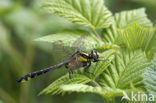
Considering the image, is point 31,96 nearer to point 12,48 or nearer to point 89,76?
point 12,48

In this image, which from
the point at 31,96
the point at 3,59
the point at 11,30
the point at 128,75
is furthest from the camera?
the point at 11,30

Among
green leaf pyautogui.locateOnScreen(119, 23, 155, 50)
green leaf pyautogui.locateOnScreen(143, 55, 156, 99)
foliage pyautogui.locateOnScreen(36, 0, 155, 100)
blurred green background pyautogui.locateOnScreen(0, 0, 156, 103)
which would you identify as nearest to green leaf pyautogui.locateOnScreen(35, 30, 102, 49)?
foliage pyautogui.locateOnScreen(36, 0, 155, 100)

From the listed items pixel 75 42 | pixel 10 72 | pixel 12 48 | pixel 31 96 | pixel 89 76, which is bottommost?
pixel 31 96

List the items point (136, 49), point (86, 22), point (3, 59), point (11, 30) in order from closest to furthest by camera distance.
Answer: point (136, 49) < point (86, 22) < point (3, 59) < point (11, 30)

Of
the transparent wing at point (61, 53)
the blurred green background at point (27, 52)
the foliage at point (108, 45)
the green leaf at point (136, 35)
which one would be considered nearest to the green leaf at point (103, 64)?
the foliage at point (108, 45)

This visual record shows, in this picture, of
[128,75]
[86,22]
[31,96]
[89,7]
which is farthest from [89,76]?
[31,96]

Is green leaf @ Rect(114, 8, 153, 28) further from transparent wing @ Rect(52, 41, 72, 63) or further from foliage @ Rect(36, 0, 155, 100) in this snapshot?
transparent wing @ Rect(52, 41, 72, 63)

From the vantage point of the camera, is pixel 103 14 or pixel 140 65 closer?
pixel 140 65

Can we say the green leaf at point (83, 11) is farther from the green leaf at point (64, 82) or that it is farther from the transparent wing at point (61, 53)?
the green leaf at point (64, 82)
